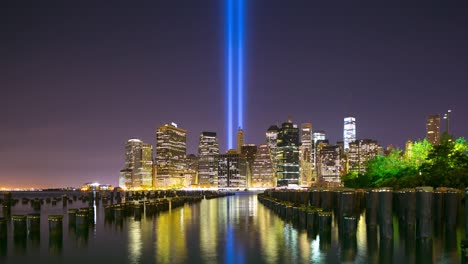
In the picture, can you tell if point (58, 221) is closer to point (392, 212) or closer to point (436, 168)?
point (392, 212)

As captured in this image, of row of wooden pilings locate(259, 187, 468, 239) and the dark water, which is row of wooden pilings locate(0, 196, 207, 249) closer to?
the dark water

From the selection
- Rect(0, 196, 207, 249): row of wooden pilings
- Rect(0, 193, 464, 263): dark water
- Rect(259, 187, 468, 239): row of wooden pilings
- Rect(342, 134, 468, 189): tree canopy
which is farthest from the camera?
Rect(342, 134, 468, 189): tree canopy

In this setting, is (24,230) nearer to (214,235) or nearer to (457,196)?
(214,235)

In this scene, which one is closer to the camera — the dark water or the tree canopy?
the dark water

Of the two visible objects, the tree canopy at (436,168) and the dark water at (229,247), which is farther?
the tree canopy at (436,168)

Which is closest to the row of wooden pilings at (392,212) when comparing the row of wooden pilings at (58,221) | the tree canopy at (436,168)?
the tree canopy at (436,168)

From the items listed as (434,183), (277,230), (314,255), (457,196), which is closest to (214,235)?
(277,230)

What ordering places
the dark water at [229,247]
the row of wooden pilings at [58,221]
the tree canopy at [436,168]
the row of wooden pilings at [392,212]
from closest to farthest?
the dark water at [229,247] < the row of wooden pilings at [392,212] < the row of wooden pilings at [58,221] < the tree canopy at [436,168]

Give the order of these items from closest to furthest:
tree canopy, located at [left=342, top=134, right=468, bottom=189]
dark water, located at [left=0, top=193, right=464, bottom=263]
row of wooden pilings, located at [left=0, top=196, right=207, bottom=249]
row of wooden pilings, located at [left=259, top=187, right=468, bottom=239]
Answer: dark water, located at [left=0, top=193, right=464, bottom=263] → row of wooden pilings, located at [left=259, top=187, right=468, bottom=239] → row of wooden pilings, located at [left=0, top=196, right=207, bottom=249] → tree canopy, located at [left=342, top=134, right=468, bottom=189]

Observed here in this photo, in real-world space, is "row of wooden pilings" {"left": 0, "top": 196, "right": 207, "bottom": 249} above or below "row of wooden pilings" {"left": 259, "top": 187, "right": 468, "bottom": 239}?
below

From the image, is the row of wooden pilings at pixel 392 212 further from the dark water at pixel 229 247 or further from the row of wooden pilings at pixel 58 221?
the row of wooden pilings at pixel 58 221

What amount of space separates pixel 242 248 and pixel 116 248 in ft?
26.2

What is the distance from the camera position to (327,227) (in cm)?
3272

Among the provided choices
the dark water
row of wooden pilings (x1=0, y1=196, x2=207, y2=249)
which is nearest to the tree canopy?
the dark water
